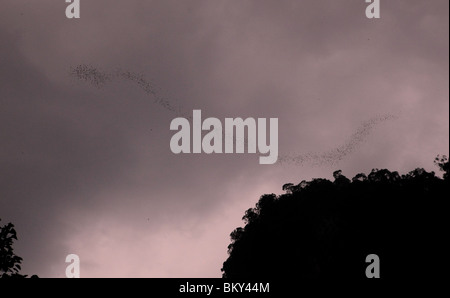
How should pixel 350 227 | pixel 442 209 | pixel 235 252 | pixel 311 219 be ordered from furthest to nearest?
1. pixel 235 252
2. pixel 311 219
3. pixel 350 227
4. pixel 442 209

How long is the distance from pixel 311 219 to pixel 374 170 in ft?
35.1

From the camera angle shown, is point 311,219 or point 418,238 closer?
point 418,238

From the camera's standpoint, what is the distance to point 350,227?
54.8 m

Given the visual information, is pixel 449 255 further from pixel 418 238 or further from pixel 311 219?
pixel 311 219

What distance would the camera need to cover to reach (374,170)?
6112cm

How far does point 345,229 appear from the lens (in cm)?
5497

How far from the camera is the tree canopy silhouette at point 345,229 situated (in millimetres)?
50250

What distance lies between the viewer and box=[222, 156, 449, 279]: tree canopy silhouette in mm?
50250
